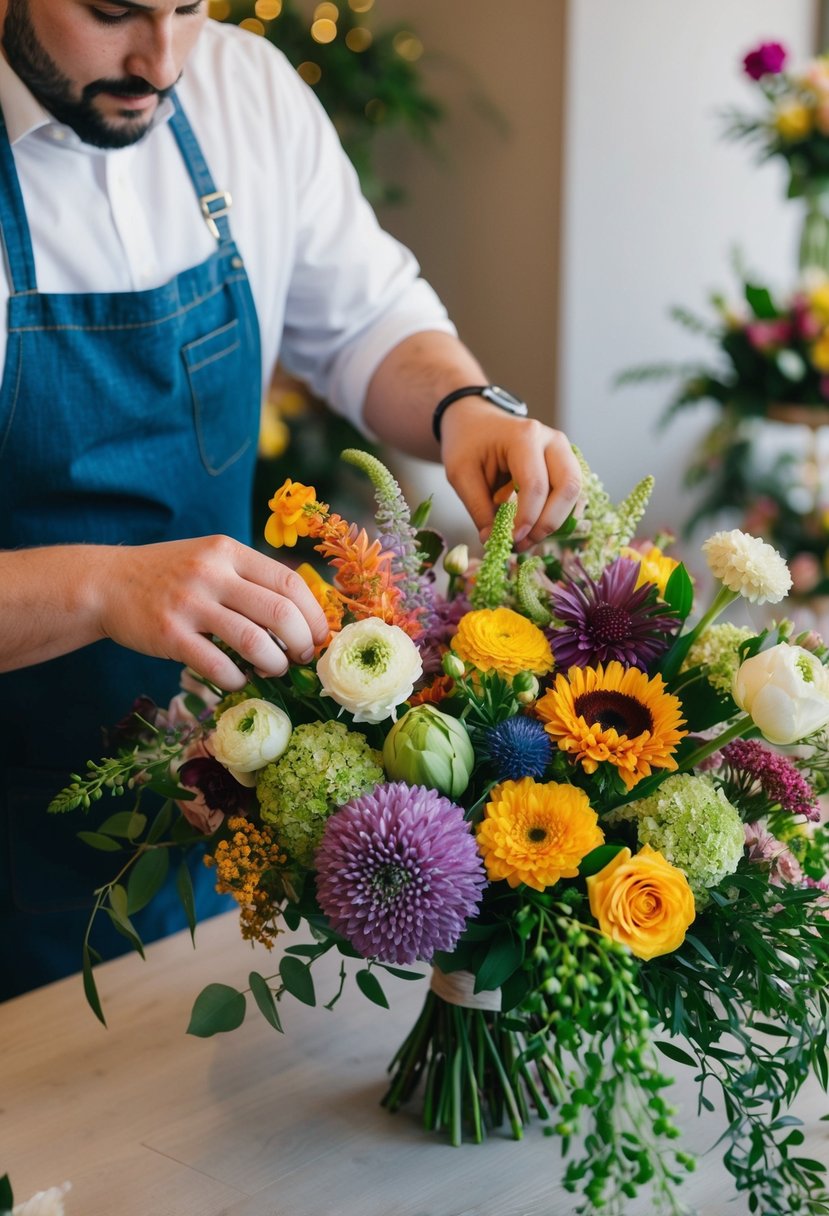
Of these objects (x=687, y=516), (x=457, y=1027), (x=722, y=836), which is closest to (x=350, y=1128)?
(x=457, y=1027)

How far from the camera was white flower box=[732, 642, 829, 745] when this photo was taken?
0.77 metres

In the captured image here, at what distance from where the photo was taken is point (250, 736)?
0.79 metres

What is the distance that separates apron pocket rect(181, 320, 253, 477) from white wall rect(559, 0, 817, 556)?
217 centimetres

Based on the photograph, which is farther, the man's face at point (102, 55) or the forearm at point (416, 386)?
the forearm at point (416, 386)

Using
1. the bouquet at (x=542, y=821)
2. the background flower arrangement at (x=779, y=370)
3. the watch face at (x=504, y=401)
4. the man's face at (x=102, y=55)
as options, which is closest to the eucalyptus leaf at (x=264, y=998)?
the bouquet at (x=542, y=821)

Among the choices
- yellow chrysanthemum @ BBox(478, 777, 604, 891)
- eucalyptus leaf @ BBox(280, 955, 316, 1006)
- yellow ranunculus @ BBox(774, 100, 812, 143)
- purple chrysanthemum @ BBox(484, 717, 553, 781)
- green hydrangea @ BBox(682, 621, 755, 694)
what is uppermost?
yellow ranunculus @ BBox(774, 100, 812, 143)

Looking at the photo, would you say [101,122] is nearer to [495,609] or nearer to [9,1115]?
[495,609]

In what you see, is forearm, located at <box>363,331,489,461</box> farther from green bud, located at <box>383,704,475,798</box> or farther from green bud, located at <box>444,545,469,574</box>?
green bud, located at <box>383,704,475,798</box>

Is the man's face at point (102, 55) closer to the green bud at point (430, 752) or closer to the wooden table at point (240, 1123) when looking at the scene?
the green bud at point (430, 752)

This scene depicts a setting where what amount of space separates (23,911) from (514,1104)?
644 millimetres

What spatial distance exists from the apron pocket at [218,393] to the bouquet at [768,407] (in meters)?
1.66

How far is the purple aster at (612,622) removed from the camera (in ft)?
2.76

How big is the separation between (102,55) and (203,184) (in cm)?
27

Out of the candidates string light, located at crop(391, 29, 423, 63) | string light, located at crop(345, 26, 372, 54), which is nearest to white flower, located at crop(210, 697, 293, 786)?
string light, located at crop(345, 26, 372, 54)
